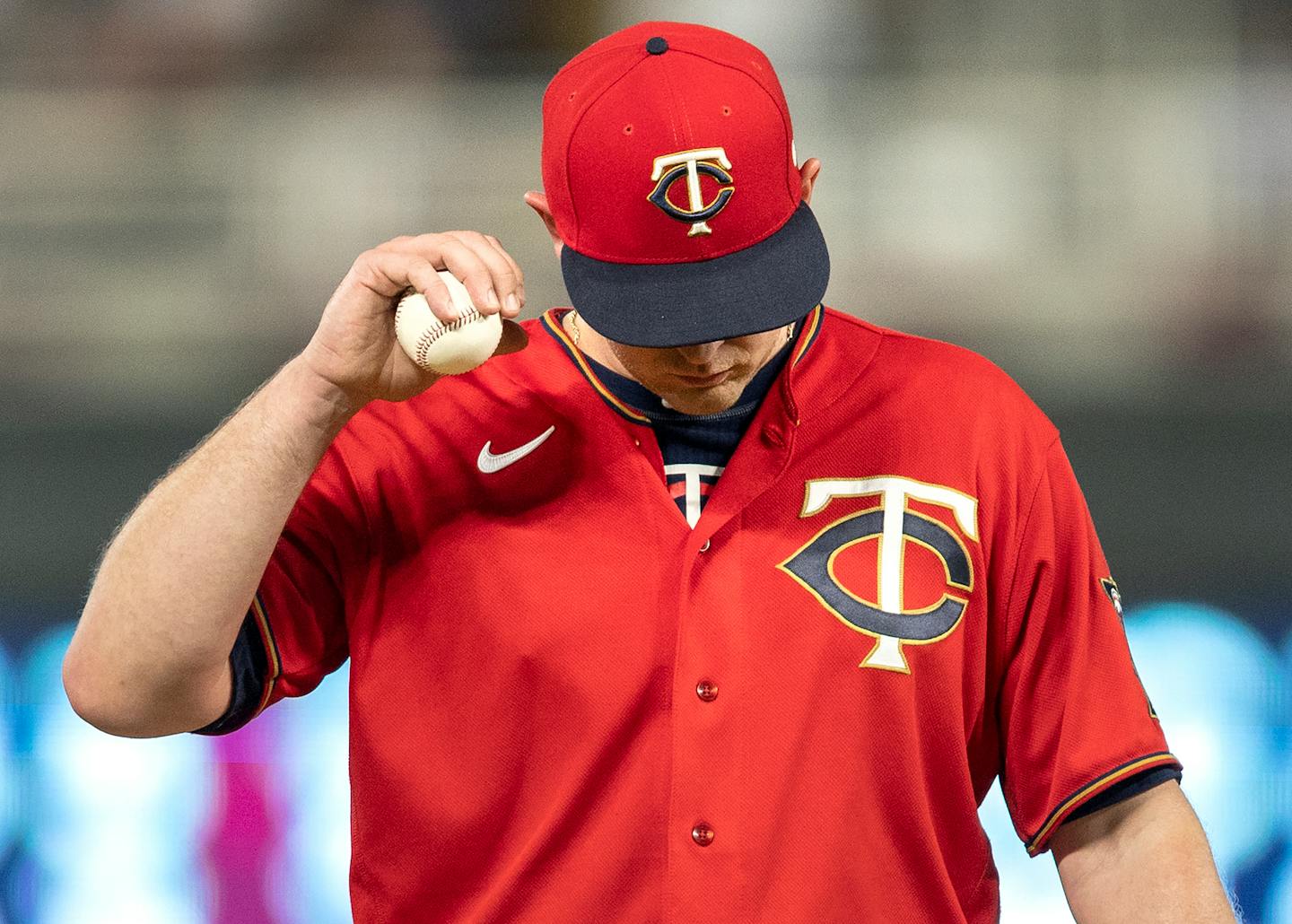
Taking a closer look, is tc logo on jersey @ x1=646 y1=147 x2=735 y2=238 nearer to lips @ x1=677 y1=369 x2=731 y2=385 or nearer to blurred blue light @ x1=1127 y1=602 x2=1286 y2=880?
lips @ x1=677 y1=369 x2=731 y2=385

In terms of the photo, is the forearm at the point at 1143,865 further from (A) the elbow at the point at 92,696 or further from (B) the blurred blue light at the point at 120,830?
(B) the blurred blue light at the point at 120,830

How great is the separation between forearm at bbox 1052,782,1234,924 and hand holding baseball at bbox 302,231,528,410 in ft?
2.21

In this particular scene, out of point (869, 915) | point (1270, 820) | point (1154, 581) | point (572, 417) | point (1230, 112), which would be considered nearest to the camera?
point (869, 915)

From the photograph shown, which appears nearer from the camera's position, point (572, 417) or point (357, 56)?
point (572, 417)

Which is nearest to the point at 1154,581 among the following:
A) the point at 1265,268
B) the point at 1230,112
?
the point at 1265,268

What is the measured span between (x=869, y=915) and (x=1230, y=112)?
12.6 ft

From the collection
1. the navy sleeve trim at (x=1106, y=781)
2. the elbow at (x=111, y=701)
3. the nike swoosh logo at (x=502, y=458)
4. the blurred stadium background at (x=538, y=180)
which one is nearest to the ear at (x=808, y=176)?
the nike swoosh logo at (x=502, y=458)

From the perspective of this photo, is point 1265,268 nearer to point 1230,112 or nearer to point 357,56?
point 1230,112

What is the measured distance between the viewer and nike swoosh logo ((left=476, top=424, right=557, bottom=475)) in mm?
1499

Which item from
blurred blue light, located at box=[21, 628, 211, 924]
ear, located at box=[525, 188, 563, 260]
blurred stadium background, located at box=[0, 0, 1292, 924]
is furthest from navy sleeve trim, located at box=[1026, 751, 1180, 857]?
blurred stadium background, located at box=[0, 0, 1292, 924]

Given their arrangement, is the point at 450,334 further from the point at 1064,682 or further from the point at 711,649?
the point at 1064,682

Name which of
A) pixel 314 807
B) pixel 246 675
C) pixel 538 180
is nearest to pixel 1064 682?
pixel 246 675

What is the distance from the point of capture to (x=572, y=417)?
152 centimetres

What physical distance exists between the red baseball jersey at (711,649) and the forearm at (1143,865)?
37 mm
